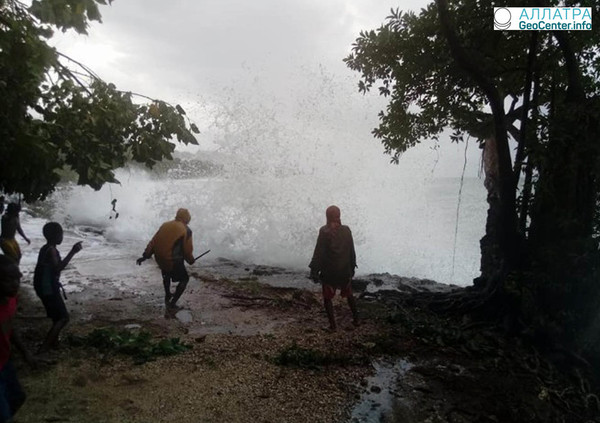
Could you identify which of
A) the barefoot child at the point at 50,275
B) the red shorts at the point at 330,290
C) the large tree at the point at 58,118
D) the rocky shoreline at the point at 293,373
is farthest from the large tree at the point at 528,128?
the barefoot child at the point at 50,275

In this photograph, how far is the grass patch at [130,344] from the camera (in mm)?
5466

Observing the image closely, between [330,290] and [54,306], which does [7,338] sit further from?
[330,290]

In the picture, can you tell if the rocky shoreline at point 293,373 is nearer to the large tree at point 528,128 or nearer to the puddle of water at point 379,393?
the puddle of water at point 379,393

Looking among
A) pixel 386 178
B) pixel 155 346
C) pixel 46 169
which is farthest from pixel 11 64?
pixel 386 178

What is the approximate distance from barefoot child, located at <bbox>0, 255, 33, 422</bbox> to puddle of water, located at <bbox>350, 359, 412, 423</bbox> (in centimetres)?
299

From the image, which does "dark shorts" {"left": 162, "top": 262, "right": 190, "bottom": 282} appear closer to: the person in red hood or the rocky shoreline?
the rocky shoreline

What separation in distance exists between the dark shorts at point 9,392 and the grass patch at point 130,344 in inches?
79.8

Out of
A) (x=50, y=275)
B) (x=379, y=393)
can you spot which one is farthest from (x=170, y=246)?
(x=379, y=393)

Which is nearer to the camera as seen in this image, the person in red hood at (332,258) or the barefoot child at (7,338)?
the barefoot child at (7,338)

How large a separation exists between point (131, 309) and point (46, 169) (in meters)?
3.62

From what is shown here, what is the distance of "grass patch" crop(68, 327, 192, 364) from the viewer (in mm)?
5466

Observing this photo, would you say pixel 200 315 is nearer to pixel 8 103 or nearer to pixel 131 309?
pixel 131 309

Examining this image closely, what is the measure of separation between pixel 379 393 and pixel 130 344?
3.26m

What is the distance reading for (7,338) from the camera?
3131mm
